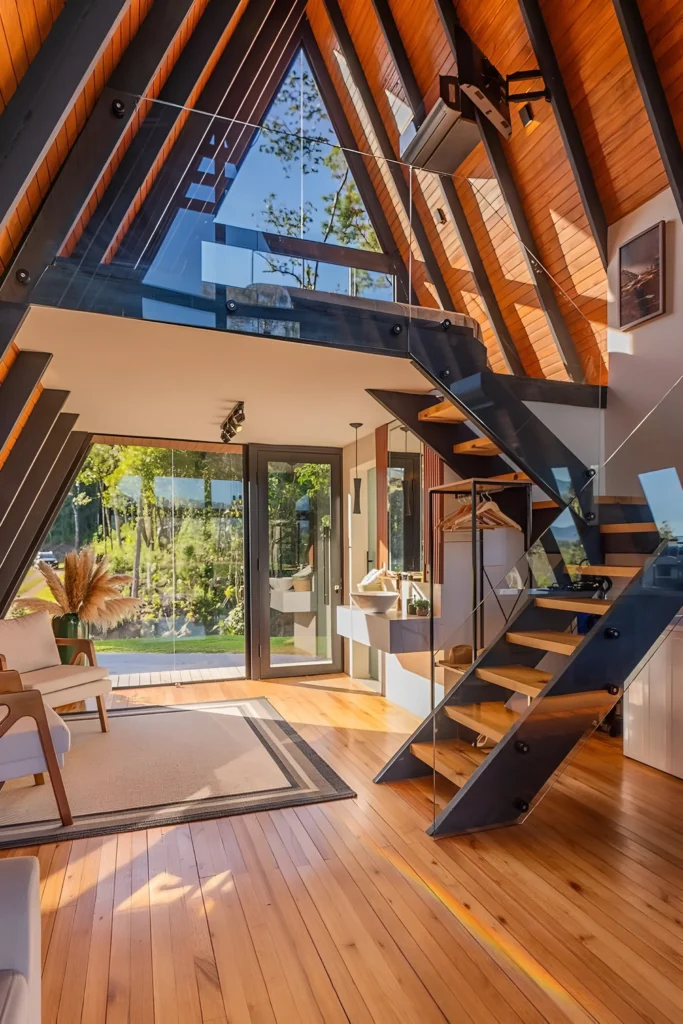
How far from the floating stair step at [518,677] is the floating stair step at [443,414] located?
1612mm

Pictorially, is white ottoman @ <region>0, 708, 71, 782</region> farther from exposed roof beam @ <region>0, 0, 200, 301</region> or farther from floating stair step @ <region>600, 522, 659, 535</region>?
floating stair step @ <region>600, 522, 659, 535</region>

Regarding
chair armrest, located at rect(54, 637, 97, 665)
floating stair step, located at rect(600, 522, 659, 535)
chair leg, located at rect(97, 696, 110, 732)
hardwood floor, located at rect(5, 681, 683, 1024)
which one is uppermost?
floating stair step, located at rect(600, 522, 659, 535)

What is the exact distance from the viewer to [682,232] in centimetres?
410

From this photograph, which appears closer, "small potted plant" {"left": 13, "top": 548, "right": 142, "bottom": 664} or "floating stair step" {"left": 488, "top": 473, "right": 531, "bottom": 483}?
"floating stair step" {"left": 488, "top": 473, "right": 531, "bottom": 483}

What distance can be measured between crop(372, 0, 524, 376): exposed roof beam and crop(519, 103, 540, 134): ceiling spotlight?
0.70 metres

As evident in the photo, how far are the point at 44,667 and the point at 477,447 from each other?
351cm

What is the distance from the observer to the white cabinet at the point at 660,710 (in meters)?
A: 3.70

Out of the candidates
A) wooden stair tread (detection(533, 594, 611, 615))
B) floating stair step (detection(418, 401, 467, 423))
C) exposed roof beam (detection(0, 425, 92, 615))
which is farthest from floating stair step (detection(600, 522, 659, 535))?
exposed roof beam (detection(0, 425, 92, 615))

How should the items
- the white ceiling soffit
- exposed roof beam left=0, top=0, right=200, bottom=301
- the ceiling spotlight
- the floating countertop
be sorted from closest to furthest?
exposed roof beam left=0, top=0, right=200, bottom=301 → the white ceiling soffit → the ceiling spotlight → the floating countertop

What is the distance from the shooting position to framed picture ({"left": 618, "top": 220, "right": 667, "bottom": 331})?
4238 mm

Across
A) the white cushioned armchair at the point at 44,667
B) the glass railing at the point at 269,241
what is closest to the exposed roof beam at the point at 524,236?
the glass railing at the point at 269,241

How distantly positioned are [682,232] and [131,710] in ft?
17.9

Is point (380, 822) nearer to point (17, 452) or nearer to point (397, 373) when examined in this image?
point (397, 373)

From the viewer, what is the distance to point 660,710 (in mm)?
3805
